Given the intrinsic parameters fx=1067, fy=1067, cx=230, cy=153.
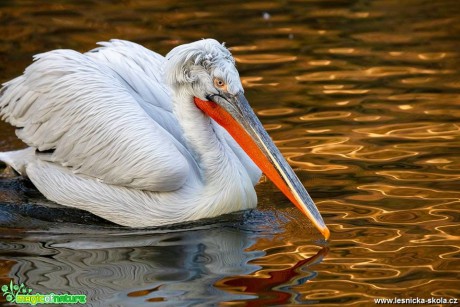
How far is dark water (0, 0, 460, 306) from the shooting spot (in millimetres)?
5250

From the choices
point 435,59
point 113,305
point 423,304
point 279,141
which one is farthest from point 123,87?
point 435,59

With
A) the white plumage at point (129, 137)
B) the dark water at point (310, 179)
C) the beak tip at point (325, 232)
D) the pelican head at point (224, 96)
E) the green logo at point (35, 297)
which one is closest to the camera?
the green logo at point (35, 297)

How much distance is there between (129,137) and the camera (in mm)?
6199

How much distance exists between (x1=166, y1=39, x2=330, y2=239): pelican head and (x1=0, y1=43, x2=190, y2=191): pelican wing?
13.1 inches

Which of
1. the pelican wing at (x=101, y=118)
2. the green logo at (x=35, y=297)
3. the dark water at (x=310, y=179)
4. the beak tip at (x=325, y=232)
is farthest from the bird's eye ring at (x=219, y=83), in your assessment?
the green logo at (x=35, y=297)

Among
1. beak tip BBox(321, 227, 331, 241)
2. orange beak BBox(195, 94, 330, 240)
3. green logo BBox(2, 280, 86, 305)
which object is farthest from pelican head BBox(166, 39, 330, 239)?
green logo BBox(2, 280, 86, 305)

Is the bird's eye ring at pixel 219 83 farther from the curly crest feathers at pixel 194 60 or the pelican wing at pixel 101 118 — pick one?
the pelican wing at pixel 101 118

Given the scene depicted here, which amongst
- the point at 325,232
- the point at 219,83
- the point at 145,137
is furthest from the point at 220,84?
the point at 325,232

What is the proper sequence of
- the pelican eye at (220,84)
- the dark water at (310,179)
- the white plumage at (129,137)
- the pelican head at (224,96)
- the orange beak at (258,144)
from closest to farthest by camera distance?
1. the dark water at (310,179)
2. the orange beak at (258,144)
3. the pelican head at (224,96)
4. the pelican eye at (220,84)
5. the white plumage at (129,137)

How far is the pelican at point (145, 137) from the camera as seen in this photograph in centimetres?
596

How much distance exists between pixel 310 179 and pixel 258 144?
934 millimetres

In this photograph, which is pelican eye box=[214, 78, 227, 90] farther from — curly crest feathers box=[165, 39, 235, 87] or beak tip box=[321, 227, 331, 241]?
beak tip box=[321, 227, 331, 241]

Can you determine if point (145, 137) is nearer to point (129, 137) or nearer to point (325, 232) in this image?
point (129, 137)

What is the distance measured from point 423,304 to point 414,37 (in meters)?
5.25
